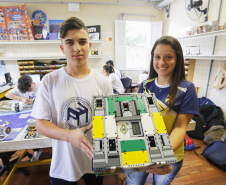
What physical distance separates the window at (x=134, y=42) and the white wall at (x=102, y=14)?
0.19m

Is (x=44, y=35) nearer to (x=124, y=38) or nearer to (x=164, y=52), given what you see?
(x=124, y=38)

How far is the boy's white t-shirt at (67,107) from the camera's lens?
83 centimetres

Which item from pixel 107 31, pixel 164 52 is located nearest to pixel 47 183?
pixel 164 52

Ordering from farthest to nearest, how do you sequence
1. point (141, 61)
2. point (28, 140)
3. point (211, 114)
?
point (141, 61) → point (211, 114) → point (28, 140)

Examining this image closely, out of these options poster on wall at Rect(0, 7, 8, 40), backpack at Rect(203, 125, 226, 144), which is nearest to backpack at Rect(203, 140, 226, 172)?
backpack at Rect(203, 125, 226, 144)

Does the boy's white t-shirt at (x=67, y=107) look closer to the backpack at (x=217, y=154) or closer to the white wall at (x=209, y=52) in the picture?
the backpack at (x=217, y=154)

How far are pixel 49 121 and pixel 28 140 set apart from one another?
0.63 m

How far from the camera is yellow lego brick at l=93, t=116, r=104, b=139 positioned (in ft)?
2.14

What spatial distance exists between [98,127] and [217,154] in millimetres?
2189

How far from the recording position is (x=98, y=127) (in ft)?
2.20

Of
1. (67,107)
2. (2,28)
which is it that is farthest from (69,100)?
(2,28)

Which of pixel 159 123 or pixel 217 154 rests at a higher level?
Result: pixel 159 123

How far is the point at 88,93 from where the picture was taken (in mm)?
863

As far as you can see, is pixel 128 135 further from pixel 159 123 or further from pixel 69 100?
pixel 69 100
